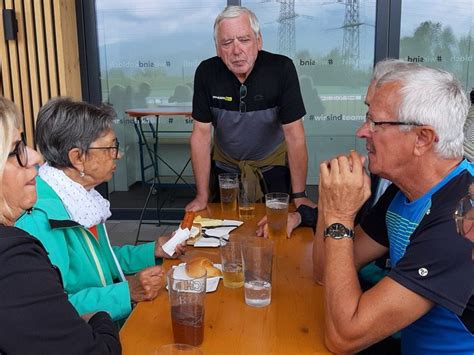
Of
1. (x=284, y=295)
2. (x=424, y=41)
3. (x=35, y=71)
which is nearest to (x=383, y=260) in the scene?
(x=284, y=295)

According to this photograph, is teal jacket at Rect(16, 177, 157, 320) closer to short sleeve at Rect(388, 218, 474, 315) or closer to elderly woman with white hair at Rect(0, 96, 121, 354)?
elderly woman with white hair at Rect(0, 96, 121, 354)

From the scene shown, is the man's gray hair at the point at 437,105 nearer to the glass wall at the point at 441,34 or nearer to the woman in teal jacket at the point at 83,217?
the woman in teal jacket at the point at 83,217

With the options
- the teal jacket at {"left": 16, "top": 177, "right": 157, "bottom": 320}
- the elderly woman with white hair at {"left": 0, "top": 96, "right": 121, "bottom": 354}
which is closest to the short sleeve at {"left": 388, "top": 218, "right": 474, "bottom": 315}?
the elderly woman with white hair at {"left": 0, "top": 96, "right": 121, "bottom": 354}

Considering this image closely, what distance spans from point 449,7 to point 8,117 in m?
4.93

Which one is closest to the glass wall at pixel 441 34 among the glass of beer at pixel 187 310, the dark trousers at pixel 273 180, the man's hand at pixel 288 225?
the dark trousers at pixel 273 180

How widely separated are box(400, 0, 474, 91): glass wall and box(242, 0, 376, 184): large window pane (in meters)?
0.36

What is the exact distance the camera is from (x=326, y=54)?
5.28 metres

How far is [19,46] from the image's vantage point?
16.3 ft

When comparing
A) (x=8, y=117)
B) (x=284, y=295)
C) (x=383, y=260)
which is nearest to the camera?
(x=8, y=117)

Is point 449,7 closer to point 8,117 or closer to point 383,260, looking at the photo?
point 383,260

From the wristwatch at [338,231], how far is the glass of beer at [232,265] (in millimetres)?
297

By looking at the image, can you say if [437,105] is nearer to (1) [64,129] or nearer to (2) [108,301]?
(2) [108,301]

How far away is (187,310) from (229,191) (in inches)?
47.8

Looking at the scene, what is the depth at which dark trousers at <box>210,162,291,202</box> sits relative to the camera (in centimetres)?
287
